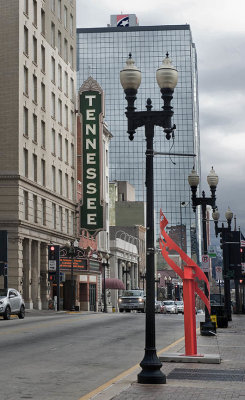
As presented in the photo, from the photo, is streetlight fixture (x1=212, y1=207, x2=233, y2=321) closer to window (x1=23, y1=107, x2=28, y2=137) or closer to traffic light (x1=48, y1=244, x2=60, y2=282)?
traffic light (x1=48, y1=244, x2=60, y2=282)

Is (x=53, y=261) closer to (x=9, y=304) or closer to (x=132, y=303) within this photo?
(x=132, y=303)

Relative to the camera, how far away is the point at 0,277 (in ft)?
180

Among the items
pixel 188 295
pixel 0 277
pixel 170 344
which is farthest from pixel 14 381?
pixel 0 277

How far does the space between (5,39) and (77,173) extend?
966 inches

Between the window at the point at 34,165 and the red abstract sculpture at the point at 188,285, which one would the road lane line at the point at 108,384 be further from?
the window at the point at 34,165

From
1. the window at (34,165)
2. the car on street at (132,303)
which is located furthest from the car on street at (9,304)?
the window at (34,165)

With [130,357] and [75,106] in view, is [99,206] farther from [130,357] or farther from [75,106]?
[130,357]

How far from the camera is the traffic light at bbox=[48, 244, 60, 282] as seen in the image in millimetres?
61281

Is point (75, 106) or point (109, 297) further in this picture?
point (109, 297)

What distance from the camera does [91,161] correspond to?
70.2 m

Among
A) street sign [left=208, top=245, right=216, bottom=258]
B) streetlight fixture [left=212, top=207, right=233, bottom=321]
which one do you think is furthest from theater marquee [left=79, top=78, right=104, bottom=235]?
street sign [left=208, top=245, right=216, bottom=258]

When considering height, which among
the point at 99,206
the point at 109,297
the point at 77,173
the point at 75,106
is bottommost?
the point at 109,297

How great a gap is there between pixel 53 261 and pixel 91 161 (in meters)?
13.2

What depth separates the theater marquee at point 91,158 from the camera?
6962 cm
